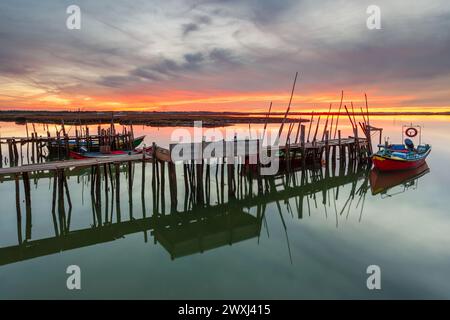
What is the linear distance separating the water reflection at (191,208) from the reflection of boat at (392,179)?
0.21 ft

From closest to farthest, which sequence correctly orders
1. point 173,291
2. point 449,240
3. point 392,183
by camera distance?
point 173,291 → point 449,240 → point 392,183

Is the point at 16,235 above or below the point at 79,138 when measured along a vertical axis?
below

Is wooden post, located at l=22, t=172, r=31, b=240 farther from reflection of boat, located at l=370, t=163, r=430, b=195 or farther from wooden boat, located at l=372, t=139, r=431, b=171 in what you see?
wooden boat, located at l=372, t=139, r=431, b=171

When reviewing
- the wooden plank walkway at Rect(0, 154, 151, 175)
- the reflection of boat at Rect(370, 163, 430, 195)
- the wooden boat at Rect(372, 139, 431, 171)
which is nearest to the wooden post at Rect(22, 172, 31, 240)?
the wooden plank walkway at Rect(0, 154, 151, 175)

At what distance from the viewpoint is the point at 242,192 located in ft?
62.5

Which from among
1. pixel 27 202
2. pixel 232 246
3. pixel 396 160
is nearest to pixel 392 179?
pixel 396 160

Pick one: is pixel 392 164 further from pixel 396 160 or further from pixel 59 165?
pixel 59 165

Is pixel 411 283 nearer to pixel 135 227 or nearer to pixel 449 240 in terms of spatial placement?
pixel 449 240

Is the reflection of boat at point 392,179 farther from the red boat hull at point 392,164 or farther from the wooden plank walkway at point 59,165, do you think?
the wooden plank walkway at point 59,165

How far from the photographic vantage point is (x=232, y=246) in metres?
11.9

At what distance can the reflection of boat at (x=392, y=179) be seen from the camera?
2059 centimetres

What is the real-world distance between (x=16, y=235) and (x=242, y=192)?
38.9 ft
